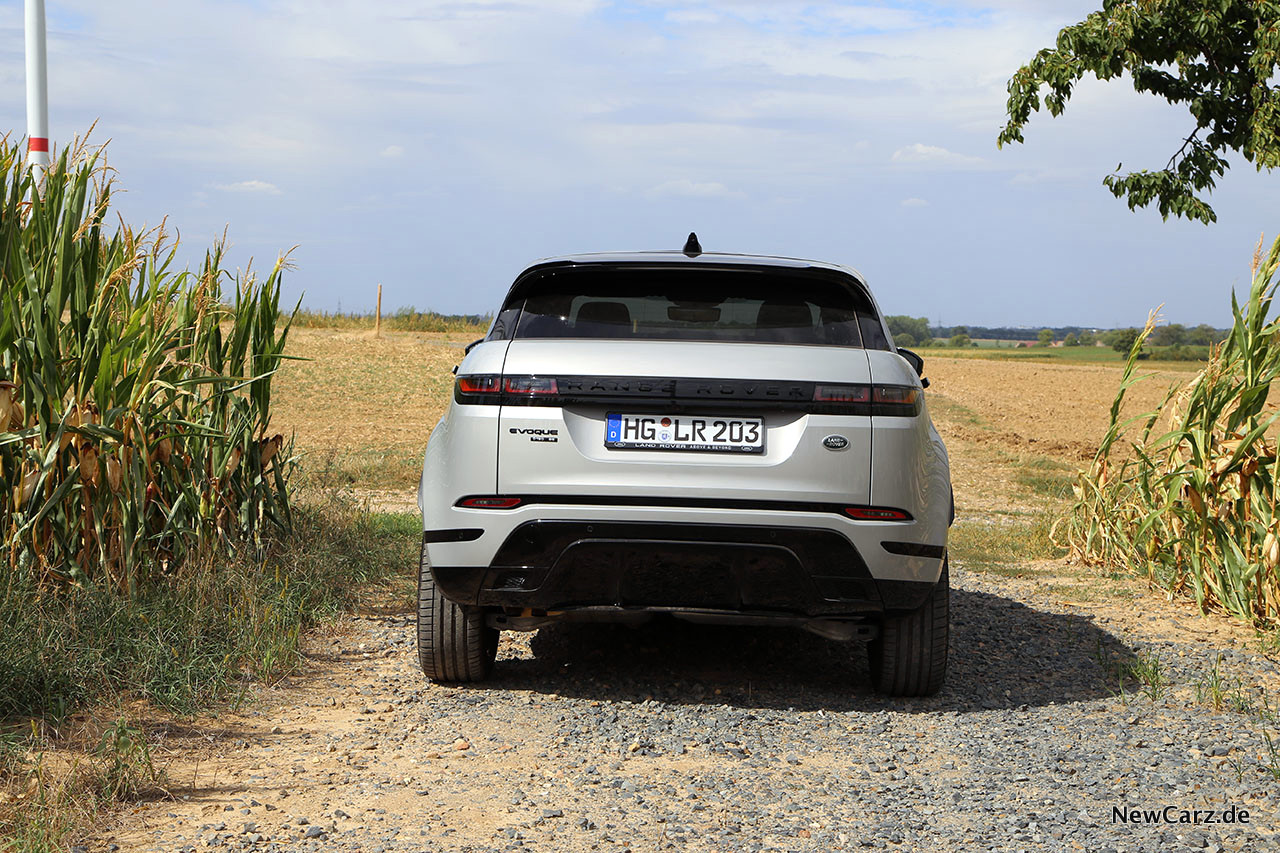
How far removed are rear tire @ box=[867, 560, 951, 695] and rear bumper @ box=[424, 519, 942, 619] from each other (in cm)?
41

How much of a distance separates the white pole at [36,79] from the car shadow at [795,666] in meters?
7.19

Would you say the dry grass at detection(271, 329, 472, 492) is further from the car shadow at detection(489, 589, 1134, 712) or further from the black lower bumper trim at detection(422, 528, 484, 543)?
the black lower bumper trim at detection(422, 528, 484, 543)

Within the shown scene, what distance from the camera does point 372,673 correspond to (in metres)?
5.35

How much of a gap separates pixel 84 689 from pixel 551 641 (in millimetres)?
2262

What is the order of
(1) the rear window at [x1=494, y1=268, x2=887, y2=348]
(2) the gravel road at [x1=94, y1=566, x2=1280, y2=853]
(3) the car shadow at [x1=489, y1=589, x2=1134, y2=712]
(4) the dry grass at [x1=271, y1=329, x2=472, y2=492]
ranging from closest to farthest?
(2) the gravel road at [x1=94, y1=566, x2=1280, y2=853], (1) the rear window at [x1=494, y1=268, x2=887, y2=348], (3) the car shadow at [x1=489, y1=589, x2=1134, y2=712], (4) the dry grass at [x1=271, y1=329, x2=472, y2=492]

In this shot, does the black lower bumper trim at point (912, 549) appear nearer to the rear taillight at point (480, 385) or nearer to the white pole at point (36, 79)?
the rear taillight at point (480, 385)

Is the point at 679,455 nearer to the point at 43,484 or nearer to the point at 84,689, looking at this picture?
the point at 84,689

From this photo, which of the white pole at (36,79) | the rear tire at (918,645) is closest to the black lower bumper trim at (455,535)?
the rear tire at (918,645)

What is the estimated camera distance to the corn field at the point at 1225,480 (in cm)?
608

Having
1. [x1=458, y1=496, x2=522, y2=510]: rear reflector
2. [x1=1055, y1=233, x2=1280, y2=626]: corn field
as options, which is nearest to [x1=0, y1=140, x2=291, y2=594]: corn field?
[x1=458, y1=496, x2=522, y2=510]: rear reflector

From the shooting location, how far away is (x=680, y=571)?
14.5ft

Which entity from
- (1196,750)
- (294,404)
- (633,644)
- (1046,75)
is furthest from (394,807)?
(294,404)

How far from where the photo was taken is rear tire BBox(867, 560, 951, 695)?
491 cm

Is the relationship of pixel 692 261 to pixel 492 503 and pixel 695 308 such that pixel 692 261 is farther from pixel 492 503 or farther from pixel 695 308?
pixel 492 503
